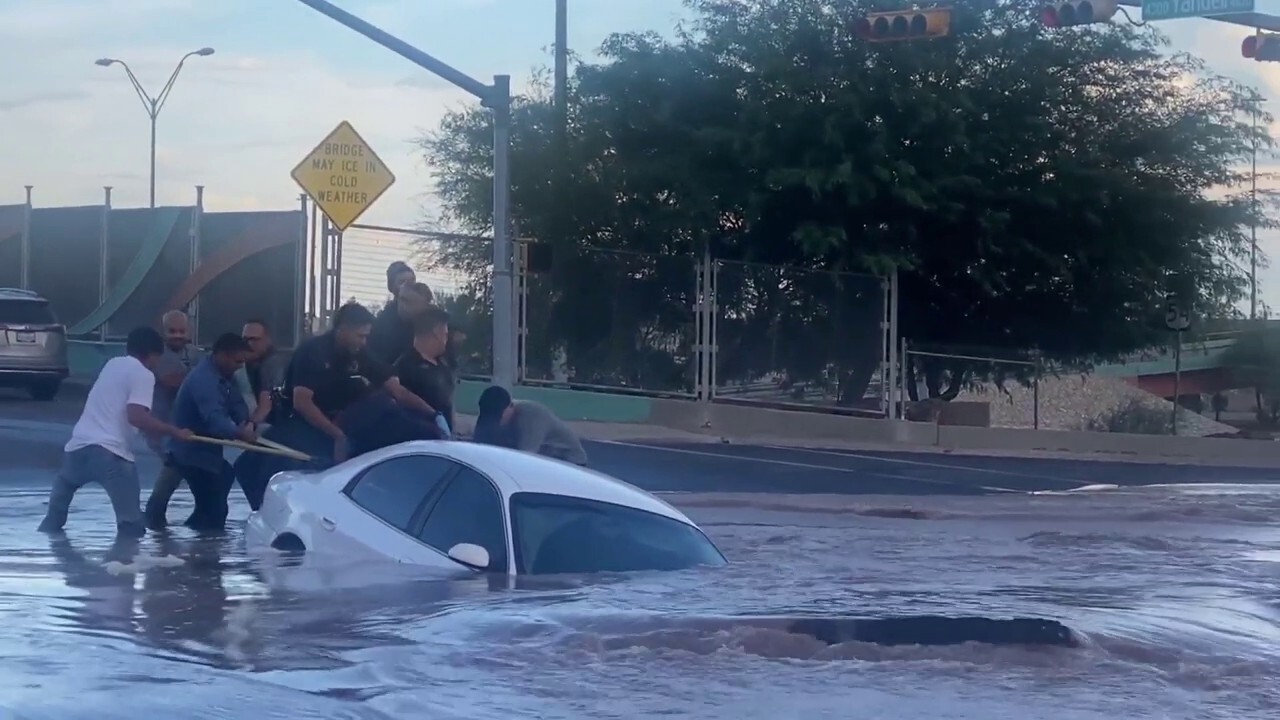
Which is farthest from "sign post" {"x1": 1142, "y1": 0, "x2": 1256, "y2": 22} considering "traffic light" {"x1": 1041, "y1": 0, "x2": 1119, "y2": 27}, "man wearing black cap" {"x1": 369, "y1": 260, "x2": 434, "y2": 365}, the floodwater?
"man wearing black cap" {"x1": 369, "y1": 260, "x2": 434, "y2": 365}

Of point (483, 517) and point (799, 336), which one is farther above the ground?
point (799, 336)

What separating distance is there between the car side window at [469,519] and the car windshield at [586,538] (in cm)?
9

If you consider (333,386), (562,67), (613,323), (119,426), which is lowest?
(119,426)

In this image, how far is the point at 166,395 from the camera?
1259cm

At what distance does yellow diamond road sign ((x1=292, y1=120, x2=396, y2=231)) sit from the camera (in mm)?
17844

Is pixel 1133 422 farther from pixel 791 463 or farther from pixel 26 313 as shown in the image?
A: pixel 26 313

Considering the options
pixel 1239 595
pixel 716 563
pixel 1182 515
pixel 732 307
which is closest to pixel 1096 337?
pixel 732 307

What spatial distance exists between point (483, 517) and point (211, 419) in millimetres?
3293

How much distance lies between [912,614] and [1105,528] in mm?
6670

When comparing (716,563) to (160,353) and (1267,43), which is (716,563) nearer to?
(160,353)

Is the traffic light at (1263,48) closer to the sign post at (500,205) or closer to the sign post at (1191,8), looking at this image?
the sign post at (1191,8)

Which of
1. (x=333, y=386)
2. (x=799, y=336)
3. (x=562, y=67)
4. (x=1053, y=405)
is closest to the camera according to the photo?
(x=333, y=386)

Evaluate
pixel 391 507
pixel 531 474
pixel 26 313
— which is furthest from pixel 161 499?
pixel 26 313

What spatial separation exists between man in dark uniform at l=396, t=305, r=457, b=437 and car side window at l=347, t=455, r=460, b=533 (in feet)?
6.26
